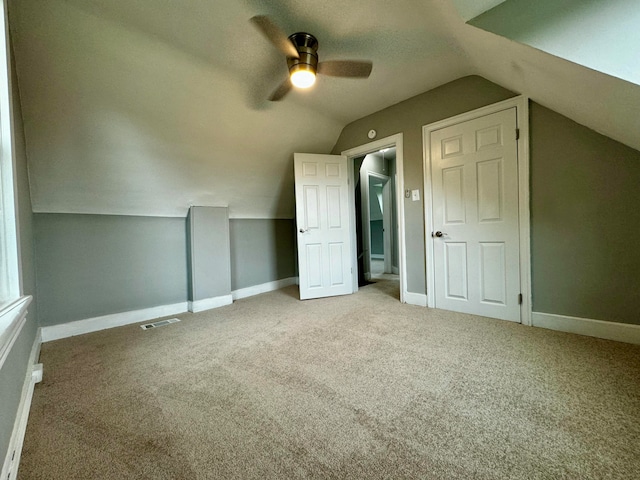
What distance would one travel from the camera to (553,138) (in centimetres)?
205

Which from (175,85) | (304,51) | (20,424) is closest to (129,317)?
(20,424)

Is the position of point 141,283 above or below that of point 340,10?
below

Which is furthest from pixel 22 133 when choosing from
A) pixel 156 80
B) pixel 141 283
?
pixel 141 283

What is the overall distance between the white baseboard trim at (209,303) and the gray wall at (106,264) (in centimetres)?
20

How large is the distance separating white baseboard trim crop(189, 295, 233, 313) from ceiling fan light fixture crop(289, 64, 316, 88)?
2.60 m

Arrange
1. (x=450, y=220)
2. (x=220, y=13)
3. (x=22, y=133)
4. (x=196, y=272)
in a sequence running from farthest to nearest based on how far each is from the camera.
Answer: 1. (x=196, y=272)
2. (x=450, y=220)
3. (x=22, y=133)
4. (x=220, y=13)

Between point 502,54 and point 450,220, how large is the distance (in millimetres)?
1439

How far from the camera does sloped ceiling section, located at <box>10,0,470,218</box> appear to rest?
Answer: 65.2 inches

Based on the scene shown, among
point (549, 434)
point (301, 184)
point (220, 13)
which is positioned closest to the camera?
point (549, 434)

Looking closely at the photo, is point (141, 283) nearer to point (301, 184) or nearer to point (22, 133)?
point (22, 133)

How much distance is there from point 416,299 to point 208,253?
2.63 m

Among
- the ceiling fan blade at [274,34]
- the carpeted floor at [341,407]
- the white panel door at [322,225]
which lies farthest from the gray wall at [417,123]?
the ceiling fan blade at [274,34]

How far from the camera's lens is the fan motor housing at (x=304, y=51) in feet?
5.97

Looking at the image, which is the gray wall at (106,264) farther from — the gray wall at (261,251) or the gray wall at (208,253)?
the gray wall at (261,251)
